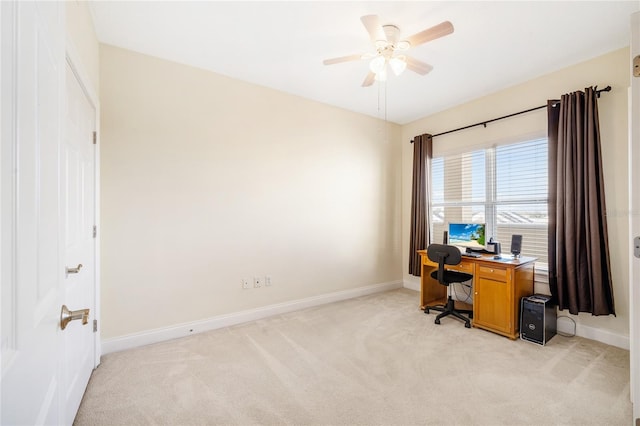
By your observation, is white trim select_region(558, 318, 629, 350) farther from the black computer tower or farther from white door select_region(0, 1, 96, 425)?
white door select_region(0, 1, 96, 425)

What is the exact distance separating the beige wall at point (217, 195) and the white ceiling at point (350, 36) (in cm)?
33

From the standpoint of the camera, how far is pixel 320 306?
12.3 ft

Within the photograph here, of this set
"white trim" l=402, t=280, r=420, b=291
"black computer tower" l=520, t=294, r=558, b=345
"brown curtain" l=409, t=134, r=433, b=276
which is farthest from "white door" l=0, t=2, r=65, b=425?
"white trim" l=402, t=280, r=420, b=291

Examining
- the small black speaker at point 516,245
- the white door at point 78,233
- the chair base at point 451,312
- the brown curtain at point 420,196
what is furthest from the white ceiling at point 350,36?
the chair base at point 451,312

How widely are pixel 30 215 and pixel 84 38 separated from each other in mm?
2173

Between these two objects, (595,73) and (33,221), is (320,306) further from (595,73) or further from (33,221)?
(595,73)

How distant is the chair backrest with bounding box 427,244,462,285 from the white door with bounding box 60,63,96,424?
10.3ft

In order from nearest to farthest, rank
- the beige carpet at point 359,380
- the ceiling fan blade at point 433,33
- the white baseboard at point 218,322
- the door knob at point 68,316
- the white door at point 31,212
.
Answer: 1. the white door at point 31,212
2. the door knob at point 68,316
3. the beige carpet at point 359,380
4. the ceiling fan blade at point 433,33
5. the white baseboard at point 218,322

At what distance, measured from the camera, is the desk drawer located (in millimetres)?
2866

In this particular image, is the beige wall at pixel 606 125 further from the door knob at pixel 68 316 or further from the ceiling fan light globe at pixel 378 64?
the door knob at pixel 68 316

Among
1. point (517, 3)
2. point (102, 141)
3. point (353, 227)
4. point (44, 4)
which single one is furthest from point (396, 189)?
point (44, 4)

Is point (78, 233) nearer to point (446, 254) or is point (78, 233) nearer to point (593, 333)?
point (446, 254)

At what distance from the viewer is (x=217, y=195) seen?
3.06 metres

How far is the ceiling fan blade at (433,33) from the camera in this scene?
1883mm
